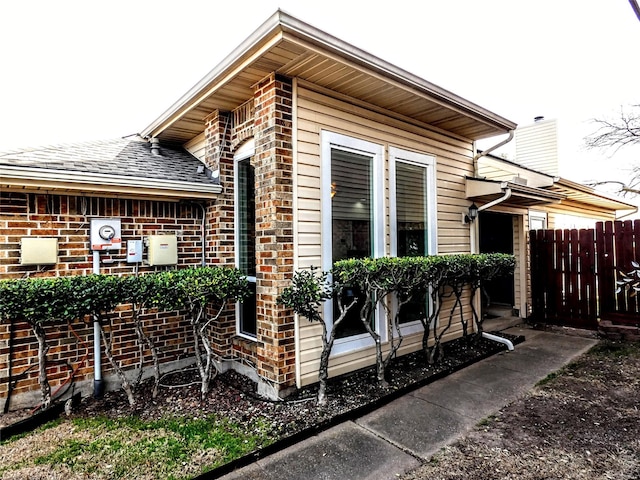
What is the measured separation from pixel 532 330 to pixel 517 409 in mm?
4094

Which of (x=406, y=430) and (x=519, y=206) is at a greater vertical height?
(x=519, y=206)

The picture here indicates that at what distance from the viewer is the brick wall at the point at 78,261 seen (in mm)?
3527

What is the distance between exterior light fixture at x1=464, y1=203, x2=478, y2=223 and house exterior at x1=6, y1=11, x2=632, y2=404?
1.61ft

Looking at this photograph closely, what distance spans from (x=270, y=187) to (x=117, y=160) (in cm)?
224

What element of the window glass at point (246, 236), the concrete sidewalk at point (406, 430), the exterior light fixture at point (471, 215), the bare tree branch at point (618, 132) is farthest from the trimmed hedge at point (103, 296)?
the bare tree branch at point (618, 132)

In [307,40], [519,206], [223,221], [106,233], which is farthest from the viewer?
[519,206]

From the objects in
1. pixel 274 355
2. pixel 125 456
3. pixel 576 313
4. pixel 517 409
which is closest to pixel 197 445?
pixel 125 456

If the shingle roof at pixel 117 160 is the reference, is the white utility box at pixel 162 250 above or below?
below

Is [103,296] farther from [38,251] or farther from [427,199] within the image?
[427,199]

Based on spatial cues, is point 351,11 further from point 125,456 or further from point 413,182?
point 125,456

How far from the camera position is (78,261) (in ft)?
12.8

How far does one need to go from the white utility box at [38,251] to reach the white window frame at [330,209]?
284 centimetres

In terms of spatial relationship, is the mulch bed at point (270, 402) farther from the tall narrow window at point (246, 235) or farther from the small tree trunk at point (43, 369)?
the tall narrow window at point (246, 235)

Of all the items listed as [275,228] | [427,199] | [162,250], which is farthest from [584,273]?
[162,250]
